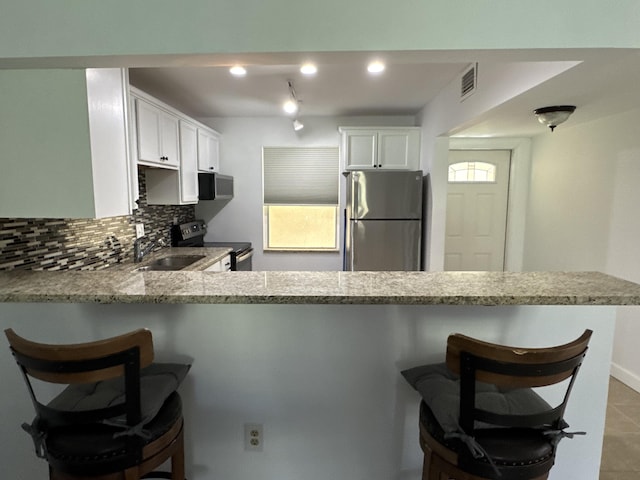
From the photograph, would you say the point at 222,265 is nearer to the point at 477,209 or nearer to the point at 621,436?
the point at 477,209

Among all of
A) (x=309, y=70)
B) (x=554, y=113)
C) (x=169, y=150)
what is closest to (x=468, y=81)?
(x=554, y=113)

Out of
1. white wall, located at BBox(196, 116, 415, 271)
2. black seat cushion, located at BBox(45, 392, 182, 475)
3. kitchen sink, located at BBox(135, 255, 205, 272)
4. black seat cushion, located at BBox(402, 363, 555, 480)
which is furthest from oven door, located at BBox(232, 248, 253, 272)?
black seat cushion, located at BBox(402, 363, 555, 480)

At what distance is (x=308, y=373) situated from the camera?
1509 mm

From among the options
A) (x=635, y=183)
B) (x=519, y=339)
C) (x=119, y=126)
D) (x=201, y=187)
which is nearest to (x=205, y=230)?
(x=201, y=187)

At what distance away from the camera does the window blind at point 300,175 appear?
168 inches

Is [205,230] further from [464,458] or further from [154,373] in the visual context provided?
[464,458]

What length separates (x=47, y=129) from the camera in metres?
1.47

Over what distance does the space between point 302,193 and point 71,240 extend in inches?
102

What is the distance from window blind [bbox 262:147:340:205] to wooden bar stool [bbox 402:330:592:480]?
339 cm

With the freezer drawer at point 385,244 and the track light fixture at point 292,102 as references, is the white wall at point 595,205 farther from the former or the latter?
the track light fixture at point 292,102

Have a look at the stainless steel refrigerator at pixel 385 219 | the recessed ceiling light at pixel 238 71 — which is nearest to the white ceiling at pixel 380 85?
the recessed ceiling light at pixel 238 71

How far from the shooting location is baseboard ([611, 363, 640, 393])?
2725 millimetres

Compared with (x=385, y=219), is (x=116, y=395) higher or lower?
lower

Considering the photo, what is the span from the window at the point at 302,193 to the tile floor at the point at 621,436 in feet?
9.58
